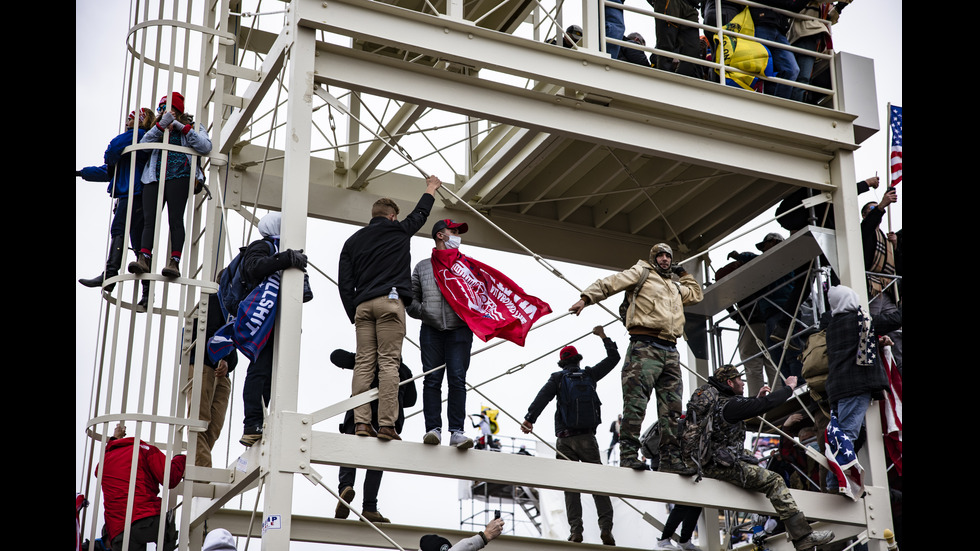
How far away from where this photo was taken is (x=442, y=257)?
10648 mm

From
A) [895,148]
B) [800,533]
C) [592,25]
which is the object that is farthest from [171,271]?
[895,148]

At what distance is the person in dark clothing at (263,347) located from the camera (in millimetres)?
9703

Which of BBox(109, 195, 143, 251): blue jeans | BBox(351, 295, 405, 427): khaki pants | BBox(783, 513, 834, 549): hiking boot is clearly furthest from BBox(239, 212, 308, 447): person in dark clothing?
BBox(783, 513, 834, 549): hiking boot

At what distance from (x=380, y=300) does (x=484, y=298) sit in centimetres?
115

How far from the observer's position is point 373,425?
10.6 m

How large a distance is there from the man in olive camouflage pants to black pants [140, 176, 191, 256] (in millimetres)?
3787

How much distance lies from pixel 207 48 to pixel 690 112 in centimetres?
486

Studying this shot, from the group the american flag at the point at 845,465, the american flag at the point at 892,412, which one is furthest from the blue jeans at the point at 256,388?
the american flag at the point at 892,412

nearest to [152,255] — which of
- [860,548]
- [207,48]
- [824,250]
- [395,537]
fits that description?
[207,48]

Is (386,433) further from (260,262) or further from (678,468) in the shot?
(678,468)

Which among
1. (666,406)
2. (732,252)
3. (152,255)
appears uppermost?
(732,252)

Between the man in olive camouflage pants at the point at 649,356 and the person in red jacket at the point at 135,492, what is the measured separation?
4.16 meters

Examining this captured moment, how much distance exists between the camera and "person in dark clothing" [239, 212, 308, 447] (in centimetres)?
970

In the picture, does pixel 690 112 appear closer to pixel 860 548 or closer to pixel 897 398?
pixel 897 398
